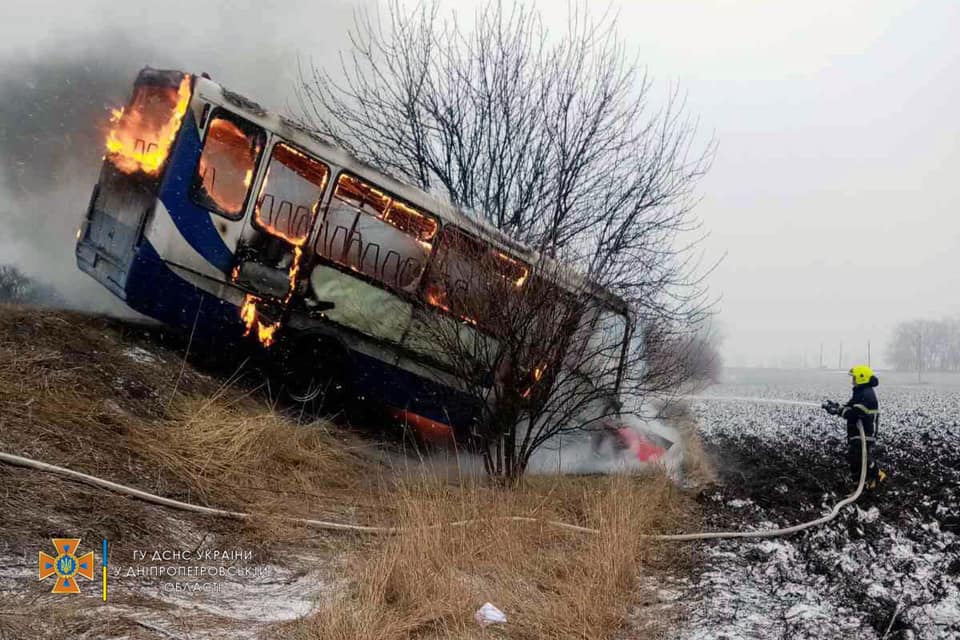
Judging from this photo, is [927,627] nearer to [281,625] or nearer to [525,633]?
[525,633]

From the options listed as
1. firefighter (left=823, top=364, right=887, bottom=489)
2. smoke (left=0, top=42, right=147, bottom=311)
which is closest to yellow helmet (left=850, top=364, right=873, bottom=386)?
firefighter (left=823, top=364, right=887, bottom=489)

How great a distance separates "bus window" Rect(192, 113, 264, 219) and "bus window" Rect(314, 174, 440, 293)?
0.93 metres

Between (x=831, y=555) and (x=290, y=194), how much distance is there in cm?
622

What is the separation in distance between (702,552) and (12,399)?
518 cm

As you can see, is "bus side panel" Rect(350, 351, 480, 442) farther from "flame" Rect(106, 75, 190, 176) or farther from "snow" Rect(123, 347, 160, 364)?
"flame" Rect(106, 75, 190, 176)

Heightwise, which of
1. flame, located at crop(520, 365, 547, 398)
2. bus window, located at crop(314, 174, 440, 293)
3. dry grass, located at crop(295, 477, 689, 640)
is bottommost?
dry grass, located at crop(295, 477, 689, 640)

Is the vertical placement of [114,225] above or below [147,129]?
below

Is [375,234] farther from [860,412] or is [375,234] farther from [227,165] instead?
[860,412]

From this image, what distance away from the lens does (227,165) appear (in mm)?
7648

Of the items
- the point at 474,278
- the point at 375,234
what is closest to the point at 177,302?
the point at 375,234

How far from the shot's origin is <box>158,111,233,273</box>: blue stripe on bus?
744 cm

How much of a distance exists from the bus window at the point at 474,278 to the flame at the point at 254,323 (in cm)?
213

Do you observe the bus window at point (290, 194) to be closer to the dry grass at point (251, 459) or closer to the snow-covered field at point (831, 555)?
the dry grass at point (251, 459)

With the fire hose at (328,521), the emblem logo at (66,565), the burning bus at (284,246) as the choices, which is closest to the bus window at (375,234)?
the burning bus at (284,246)
